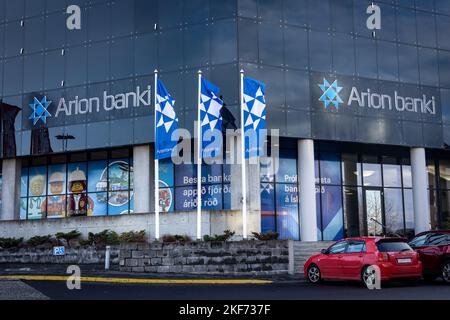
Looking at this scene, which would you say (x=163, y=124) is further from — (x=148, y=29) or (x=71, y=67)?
(x=71, y=67)

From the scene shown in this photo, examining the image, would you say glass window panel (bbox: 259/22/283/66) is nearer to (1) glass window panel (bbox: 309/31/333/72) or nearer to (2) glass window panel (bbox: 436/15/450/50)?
(1) glass window panel (bbox: 309/31/333/72)

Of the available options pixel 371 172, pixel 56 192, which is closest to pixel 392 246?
pixel 371 172

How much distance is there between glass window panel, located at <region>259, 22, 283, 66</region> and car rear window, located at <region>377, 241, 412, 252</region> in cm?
1261

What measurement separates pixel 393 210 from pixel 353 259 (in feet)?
52.5

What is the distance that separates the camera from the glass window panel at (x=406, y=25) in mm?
31609

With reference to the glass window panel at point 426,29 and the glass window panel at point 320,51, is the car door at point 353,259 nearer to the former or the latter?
the glass window panel at point 320,51

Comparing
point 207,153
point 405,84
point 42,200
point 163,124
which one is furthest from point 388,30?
point 42,200

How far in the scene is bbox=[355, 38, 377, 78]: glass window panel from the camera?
30438mm

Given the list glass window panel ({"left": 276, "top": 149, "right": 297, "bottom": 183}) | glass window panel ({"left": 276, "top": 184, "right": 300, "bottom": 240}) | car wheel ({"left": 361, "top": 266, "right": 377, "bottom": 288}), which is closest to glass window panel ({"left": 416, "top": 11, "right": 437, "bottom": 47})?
glass window panel ({"left": 276, "top": 149, "right": 297, "bottom": 183})

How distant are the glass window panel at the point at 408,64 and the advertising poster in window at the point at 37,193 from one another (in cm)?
1959

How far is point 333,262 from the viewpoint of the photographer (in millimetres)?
18969

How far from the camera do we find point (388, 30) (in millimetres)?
31344

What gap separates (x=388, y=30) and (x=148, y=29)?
12039 millimetres

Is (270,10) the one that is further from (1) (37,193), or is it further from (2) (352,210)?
(1) (37,193)
